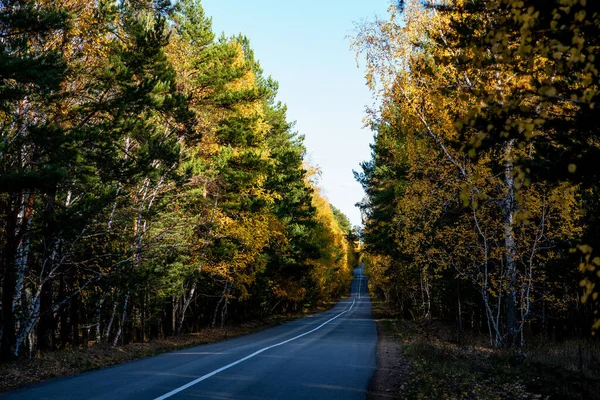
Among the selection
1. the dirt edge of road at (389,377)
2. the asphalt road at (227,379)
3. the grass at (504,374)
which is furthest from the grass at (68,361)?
the grass at (504,374)

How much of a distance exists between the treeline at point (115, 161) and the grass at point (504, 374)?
8.48m

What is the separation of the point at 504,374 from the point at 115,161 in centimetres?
1066

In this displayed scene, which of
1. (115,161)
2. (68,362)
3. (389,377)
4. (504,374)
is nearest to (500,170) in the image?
(504,374)

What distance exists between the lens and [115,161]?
12445 mm

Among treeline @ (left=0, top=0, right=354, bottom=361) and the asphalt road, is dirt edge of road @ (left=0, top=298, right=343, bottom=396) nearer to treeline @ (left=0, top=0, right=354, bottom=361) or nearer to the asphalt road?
the asphalt road

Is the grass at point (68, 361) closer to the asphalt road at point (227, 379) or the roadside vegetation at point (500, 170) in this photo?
the asphalt road at point (227, 379)

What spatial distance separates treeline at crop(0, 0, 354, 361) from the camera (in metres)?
10.8

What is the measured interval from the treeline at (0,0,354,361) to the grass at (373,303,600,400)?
8.48 m

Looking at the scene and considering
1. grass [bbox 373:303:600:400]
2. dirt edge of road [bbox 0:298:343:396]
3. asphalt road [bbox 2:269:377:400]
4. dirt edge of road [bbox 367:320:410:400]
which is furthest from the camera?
dirt edge of road [bbox 0:298:343:396]

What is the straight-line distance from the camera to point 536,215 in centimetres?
1344

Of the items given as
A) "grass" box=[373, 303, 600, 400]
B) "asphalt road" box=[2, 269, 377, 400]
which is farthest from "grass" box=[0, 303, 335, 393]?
"grass" box=[373, 303, 600, 400]

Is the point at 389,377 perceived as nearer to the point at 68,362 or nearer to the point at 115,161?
the point at 68,362

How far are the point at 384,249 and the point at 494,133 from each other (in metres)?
25.8

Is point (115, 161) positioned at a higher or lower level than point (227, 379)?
higher
